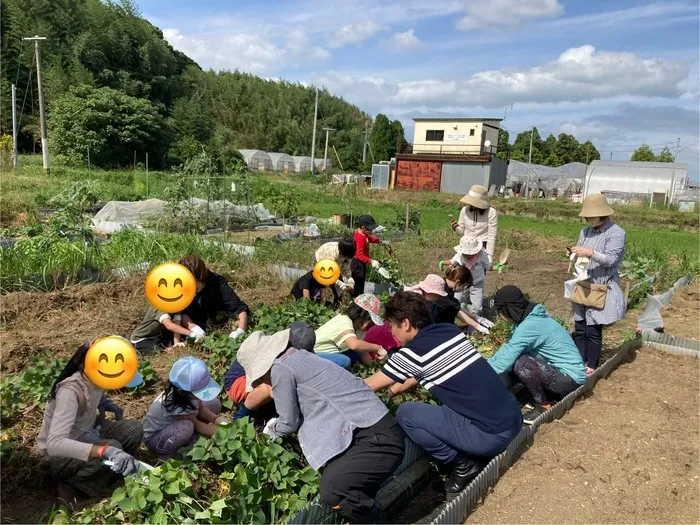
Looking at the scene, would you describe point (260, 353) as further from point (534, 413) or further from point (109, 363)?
point (534, 413)

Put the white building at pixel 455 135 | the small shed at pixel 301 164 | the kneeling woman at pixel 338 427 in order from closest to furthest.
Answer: the kneeling woman at pixel 338 427 < the white building at pixel 455 135 < the small shed at pixel 301 164

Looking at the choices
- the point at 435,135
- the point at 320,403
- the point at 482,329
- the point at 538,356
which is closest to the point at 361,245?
the point at 482,329

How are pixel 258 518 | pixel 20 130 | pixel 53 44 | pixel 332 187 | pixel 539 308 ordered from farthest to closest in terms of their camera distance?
1. pixel 53 44
2. pixel 20 130
3. pixel 332 187
4. pixel 539 308
5. pixel 258 518

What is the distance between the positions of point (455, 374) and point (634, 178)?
32134 mm

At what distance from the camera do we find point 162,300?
3.61m

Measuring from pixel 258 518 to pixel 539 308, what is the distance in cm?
246

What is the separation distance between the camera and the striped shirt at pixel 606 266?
455 cm

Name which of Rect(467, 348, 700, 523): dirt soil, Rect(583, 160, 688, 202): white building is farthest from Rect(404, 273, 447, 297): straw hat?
Rect(583, 160, 688, 202): white building

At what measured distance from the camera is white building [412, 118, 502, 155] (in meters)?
36.4

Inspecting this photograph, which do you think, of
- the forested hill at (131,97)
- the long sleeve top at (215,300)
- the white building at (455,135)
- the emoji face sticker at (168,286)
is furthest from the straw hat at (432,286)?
the white building at (455,135)

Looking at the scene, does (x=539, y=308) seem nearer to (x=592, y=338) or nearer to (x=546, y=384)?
(x=546, y=384)

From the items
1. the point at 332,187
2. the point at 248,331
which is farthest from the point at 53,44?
the point at 248,331

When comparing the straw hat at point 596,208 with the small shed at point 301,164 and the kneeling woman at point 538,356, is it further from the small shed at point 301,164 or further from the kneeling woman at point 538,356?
the small shed at point 301,164

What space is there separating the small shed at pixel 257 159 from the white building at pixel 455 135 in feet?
48.6
